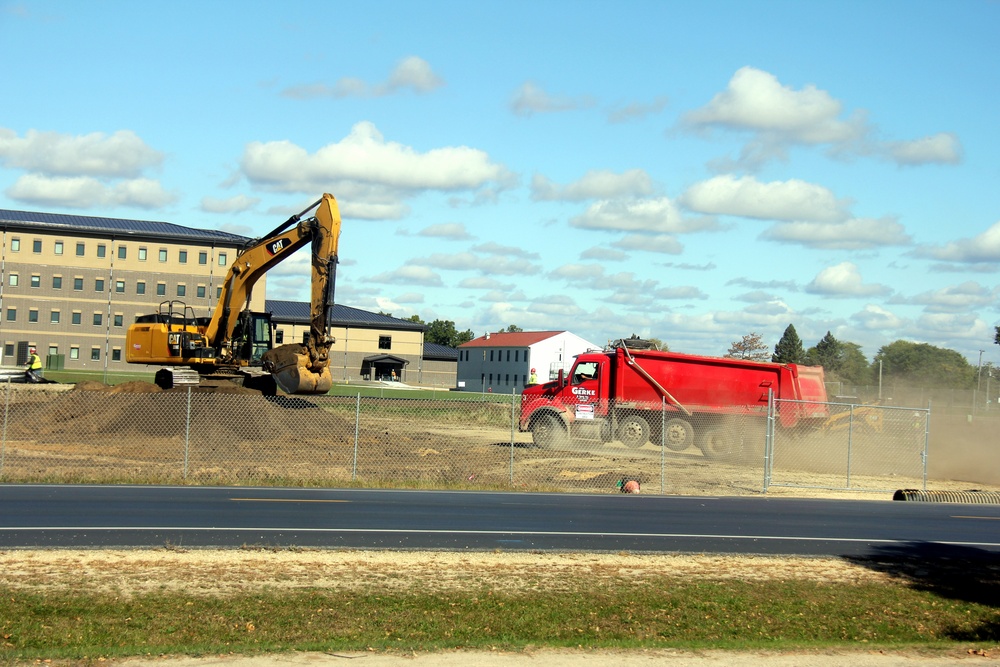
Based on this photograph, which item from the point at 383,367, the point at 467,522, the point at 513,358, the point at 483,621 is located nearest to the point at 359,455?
the point at 467,522

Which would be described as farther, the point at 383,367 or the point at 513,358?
the point at 513,358

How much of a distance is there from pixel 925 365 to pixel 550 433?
290 ft

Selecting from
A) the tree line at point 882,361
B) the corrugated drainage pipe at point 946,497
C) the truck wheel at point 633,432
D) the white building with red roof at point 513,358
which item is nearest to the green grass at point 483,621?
the corrugated drainage pipe at point 946,497

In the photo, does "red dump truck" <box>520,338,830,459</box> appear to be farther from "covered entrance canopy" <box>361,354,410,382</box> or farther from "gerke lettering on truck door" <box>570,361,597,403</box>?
"covered entrance canopy" <box>361,354,410,382</box>

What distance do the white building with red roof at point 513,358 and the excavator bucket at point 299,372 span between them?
246ft

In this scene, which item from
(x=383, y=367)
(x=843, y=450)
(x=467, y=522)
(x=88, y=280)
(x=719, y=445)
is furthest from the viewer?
(x=383, y=367)

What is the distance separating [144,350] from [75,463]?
30.2ft

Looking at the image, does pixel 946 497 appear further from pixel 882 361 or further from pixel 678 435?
pixel 882 361

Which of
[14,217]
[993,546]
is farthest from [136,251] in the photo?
[993,546]

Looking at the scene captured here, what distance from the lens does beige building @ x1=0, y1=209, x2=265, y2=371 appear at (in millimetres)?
78688

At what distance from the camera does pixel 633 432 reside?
31.5 m

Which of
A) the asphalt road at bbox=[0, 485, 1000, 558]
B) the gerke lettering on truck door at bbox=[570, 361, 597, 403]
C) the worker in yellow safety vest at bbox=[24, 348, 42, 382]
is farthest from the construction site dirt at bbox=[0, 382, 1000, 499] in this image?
the worker in yellow safety vest at bbox=[24, 348, 42, 382]

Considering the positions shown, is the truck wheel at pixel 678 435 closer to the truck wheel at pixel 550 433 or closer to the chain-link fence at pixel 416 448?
the chain-link fence at pixel 416 448

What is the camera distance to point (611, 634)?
9.75 meters
